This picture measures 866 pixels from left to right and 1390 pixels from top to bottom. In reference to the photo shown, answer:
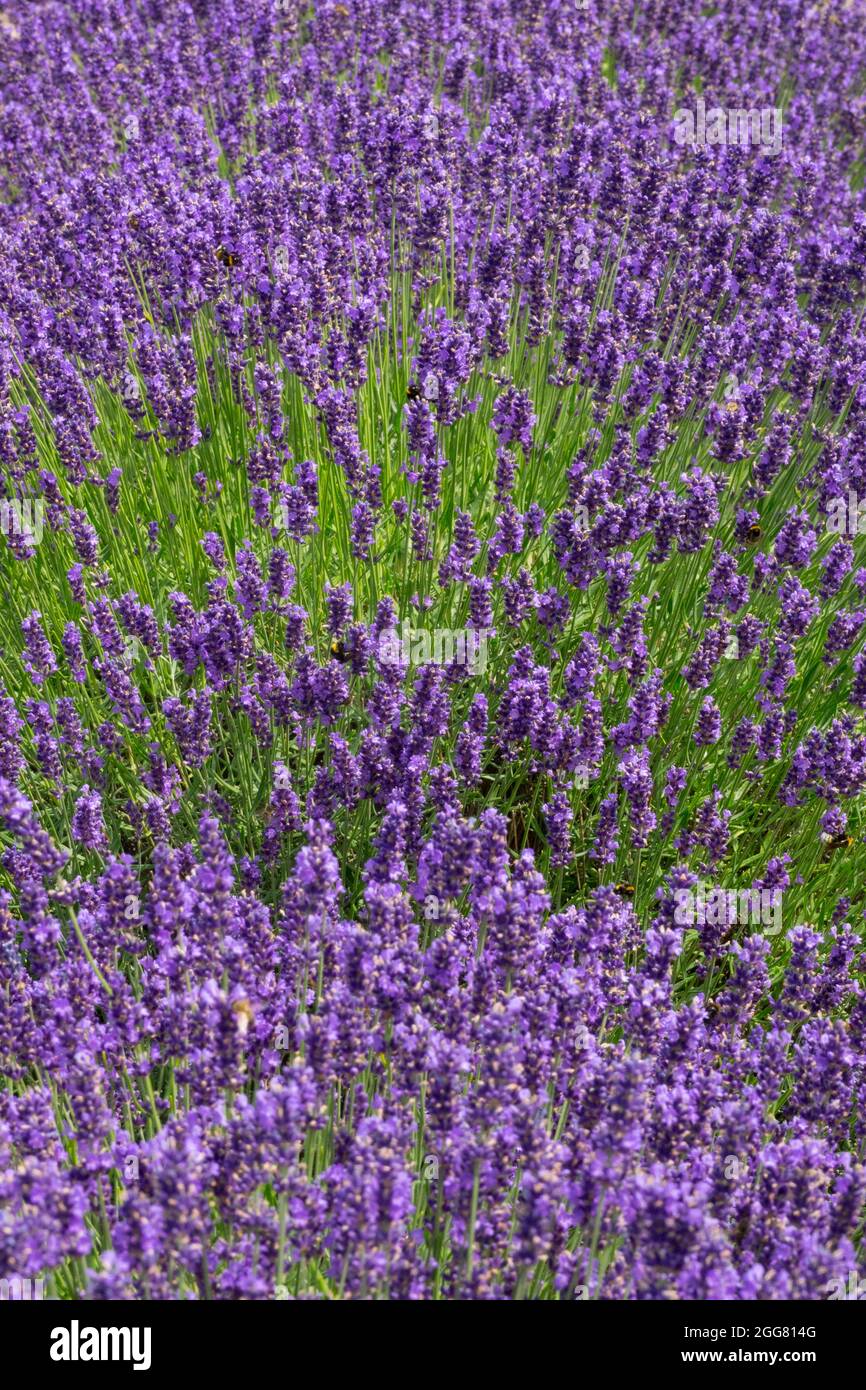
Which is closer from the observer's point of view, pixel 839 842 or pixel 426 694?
pixel 426 694

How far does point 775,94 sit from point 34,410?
6174 mm

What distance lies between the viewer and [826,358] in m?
4.73

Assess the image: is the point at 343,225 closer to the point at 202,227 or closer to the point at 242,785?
the point at 202,227

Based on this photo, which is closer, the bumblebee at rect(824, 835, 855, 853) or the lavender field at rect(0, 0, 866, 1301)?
the lavender field at rect(0, 0, 866, 1301)

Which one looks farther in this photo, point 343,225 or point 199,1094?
point 343,225

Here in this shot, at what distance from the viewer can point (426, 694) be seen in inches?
126

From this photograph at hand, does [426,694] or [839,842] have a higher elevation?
[426,694]

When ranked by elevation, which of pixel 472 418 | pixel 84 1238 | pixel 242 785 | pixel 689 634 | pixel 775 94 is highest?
pixel 775 94

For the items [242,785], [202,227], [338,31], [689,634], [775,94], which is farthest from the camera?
[775,94]

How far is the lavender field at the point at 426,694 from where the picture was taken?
2.30 metres

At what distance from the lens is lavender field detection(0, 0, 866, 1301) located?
7.54 feet

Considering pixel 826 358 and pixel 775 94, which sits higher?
pixel 775 94

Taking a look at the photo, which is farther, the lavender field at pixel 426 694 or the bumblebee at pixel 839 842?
the bumblebee at pixel 839 842

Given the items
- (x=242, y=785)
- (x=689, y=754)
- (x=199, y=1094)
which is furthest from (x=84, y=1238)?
(x=689, y=754)
